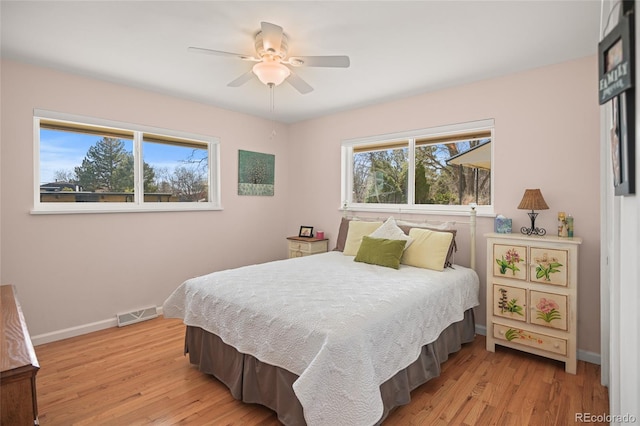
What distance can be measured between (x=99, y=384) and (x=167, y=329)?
1.02 metres

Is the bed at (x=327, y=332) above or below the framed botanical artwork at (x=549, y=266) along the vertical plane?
below

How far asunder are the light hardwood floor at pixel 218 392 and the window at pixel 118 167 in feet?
4.67

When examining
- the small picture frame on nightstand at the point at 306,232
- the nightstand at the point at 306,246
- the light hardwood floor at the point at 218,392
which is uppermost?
the small picture frame on nightstand at the point at 306,232

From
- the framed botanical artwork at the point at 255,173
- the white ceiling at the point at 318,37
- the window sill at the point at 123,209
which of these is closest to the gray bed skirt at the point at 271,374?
the window sill at the point at 123,209

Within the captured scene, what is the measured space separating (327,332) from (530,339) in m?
1.98

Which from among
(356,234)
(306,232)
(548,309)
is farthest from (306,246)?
(548,309)

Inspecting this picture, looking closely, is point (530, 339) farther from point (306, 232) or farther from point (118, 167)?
point (118, 167)

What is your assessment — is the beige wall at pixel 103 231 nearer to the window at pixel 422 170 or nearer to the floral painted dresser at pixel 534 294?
the window at pixel 422 170

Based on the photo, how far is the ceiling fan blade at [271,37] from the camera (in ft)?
6.56

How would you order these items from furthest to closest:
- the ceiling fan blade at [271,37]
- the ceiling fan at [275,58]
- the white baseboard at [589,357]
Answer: the white baseboard at [589,357] → the ceiling fan at [275,58] → the ceiling fan blade at [271,37]

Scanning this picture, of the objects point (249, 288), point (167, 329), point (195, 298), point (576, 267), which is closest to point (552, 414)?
point (576, 267)

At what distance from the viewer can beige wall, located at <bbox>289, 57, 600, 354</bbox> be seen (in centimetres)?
269

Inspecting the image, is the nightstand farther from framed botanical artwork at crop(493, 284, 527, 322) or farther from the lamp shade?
the lamp shade

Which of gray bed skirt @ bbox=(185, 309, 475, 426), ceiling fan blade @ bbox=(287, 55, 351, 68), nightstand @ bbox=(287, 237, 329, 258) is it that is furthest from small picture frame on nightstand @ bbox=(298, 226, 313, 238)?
ceiling fan blade @ bbox=(287, 55, 351, 68)
